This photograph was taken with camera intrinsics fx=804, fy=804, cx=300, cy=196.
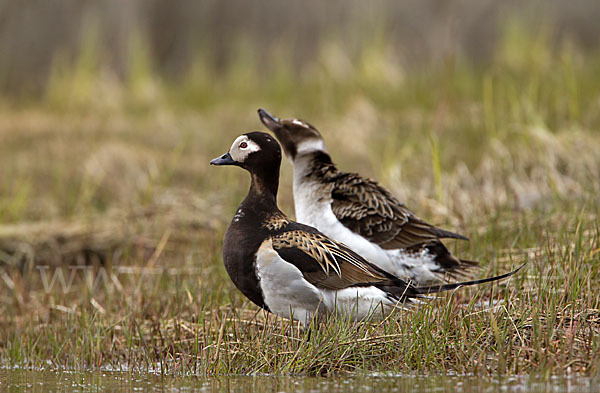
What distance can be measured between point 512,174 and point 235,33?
33.2 ft

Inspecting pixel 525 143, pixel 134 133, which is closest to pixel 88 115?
pixel 134 133

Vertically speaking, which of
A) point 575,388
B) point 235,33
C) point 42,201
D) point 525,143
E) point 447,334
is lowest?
point 575,388

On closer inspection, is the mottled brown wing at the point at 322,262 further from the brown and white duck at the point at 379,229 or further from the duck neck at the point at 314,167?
the duck neck at the point at 314,167


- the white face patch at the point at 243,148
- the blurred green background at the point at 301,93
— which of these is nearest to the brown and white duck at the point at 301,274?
the white face patch at the point at 243,148

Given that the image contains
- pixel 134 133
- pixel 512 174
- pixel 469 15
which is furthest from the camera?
pixel 469 15

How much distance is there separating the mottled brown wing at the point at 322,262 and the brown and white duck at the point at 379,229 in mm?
872

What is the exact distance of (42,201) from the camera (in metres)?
9.55

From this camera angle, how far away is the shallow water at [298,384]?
3.58 meters

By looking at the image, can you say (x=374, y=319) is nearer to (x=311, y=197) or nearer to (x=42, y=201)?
(x=311, y=197)

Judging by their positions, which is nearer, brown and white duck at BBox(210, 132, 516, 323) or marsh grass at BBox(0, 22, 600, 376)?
marsh grass at BBox(0, 22, 600, 376)

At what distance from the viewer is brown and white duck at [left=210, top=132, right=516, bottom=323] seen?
4.54 metres

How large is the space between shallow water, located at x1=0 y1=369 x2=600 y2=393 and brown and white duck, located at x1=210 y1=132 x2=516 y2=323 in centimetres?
61

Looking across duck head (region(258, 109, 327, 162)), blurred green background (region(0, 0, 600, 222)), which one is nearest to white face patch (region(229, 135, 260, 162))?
duck head (region(258, 109, 327, 162))

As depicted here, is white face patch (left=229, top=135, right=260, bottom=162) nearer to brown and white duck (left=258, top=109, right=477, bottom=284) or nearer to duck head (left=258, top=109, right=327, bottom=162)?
brown and white duck (left=258, top=109, right=477, bottom=284)
